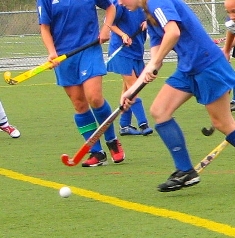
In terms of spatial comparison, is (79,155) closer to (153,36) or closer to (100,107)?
(100,107)

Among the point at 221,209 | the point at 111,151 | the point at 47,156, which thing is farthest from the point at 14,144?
the point at 221,209

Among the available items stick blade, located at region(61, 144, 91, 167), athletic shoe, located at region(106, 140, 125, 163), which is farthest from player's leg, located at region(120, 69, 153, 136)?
stick blade, located at region(61, 144, 91, 167)

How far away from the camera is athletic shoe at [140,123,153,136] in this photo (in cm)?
938

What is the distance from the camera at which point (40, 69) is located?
23.8 ft

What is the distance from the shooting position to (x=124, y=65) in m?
9.55

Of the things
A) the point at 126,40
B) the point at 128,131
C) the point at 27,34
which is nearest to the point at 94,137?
the point at 126,40

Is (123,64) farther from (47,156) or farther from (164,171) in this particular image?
(164,171)

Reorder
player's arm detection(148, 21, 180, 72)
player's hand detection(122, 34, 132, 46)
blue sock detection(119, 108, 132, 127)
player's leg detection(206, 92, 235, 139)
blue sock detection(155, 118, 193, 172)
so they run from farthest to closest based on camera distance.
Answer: blue sock detection(119, 108, 132, 127) < player's hand detection(122, 34, 132, 46) < blue sock detection(155, 118, 193, 172) < player's leg detection(206, 92, 235, 139) < player's arm detection(148, 21, 180, 72)

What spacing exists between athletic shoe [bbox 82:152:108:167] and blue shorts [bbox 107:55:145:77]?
213 centimetres

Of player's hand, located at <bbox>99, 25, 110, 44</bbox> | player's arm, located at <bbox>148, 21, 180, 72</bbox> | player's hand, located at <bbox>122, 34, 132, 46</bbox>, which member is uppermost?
player's arm, located at <bbox>148, 21, 180, 72</bbox>

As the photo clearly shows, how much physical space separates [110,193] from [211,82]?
3.57 feet

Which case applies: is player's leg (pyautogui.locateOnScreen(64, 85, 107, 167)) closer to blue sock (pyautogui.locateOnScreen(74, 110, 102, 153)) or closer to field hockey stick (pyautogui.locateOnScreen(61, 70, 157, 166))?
blue sock (pyautogui.locateOnScreen(74, 110, 102, 153))

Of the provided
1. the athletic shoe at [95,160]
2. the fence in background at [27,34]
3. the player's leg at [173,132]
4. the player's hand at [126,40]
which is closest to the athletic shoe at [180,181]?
the player's leg at [173,132]

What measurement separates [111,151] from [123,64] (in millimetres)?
2161
